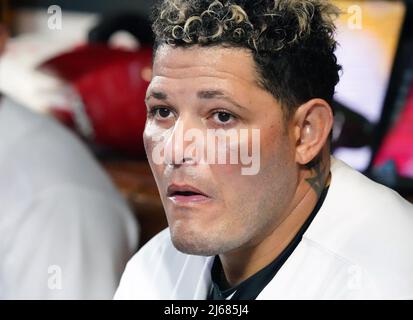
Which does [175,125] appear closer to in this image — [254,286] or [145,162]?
[254,286]

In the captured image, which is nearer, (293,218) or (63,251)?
(293,218)

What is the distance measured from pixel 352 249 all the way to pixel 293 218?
10cm

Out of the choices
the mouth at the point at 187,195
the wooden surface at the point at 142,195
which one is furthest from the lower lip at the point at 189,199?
the wooden surface at the point at 142,195

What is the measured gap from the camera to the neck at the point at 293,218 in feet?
3.65

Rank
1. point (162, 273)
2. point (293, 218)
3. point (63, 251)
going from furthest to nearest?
1. point (63, 251)
2. point (162, 273)
3. point (293, 218)

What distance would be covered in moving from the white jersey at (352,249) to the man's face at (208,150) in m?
0.08

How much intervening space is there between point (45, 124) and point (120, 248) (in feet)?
1.21

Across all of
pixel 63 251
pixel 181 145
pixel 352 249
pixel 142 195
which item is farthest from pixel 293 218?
pixel 142 195

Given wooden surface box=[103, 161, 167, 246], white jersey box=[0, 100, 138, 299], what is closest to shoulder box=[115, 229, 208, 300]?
white jersey box=[0, 100, 138, 299]

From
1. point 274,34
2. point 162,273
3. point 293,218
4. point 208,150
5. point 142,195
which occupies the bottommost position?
point 142,195

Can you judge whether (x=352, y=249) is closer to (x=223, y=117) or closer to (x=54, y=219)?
(x=223, y=117)

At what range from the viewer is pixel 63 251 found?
71.9 inches

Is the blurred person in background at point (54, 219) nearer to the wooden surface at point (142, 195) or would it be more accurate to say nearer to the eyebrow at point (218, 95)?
the wooden surface at point (142, 195)
